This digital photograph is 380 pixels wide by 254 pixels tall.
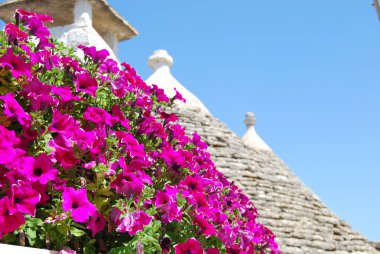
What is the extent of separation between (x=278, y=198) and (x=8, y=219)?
1036cm

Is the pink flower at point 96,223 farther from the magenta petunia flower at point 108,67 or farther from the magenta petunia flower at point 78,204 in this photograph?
the magenta petunia flower at point 108,67

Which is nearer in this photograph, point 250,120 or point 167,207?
point 167,207

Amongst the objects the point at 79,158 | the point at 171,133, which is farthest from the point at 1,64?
the point at 171,133

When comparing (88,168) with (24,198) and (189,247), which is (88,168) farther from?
(189,247)

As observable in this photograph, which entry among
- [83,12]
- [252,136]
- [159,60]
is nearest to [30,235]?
[83,12]

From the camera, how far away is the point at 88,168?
257 centimetres

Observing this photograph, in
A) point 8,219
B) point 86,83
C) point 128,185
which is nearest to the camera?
point 8,219

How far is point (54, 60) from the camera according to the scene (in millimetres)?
3064

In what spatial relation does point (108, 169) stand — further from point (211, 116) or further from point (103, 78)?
point (211, 116)

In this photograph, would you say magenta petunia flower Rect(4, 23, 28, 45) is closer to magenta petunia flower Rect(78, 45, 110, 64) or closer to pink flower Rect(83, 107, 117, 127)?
magenta petunia flower Rect(78, 45, 110, 64)

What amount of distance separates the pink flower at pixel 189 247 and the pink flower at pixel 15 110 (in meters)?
0.92

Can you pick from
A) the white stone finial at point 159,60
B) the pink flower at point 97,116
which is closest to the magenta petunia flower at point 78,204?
the pink flower at point 97,116

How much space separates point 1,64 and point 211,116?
10.6 metres

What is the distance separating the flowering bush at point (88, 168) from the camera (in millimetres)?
2337
